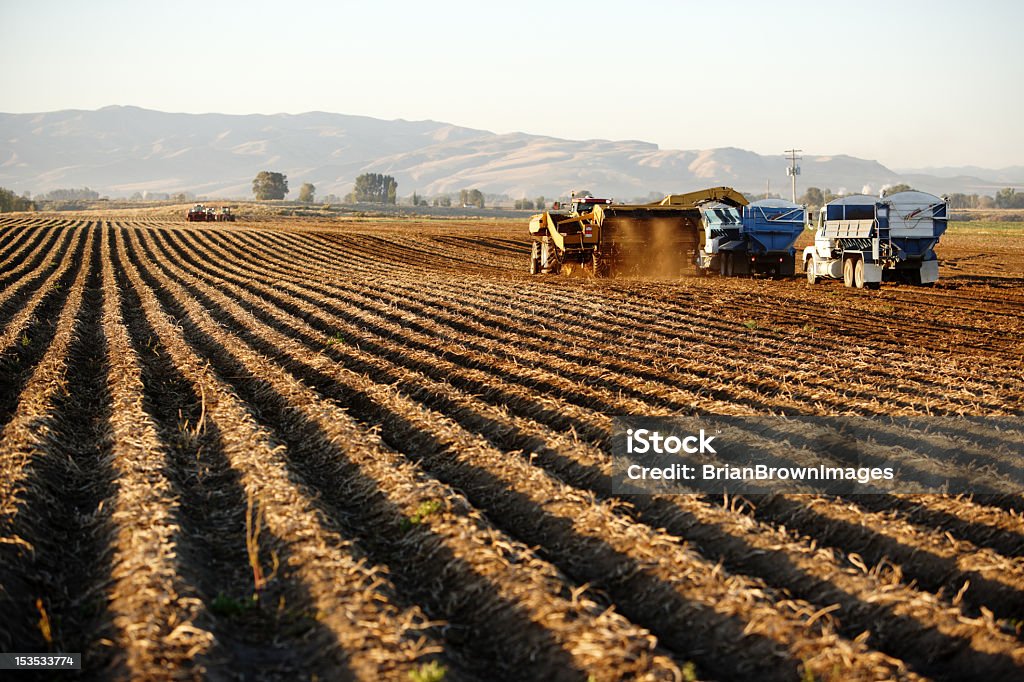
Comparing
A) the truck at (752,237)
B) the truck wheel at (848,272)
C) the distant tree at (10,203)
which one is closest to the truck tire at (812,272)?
the truck wheel at (848,272)

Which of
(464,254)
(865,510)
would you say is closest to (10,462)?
(865,510)

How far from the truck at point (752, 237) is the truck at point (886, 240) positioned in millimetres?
2004

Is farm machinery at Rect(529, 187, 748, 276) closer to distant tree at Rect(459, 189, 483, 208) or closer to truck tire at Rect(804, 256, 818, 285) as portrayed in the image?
truck tire at Rect(804, 256, 818, 285)

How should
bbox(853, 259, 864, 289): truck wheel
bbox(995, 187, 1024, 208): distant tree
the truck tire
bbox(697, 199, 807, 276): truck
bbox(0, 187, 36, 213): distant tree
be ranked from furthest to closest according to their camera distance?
1. bbox(995, 187, 1024, 208): distant tree
2. bbox(0, 187, 36, 213): distant tree
3. bbox(697, 199, 807, 276): truck
4. the truck tire
5. bbox(853, 259, 864, 289): truck wheel

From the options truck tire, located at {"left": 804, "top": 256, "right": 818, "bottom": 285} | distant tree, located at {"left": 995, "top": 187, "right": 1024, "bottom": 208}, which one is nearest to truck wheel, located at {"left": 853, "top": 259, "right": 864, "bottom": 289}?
truck tire, located at {"left": 804, "top": 256, "right": 818, "bottom": 285}

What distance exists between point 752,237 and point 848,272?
3372 millimetres

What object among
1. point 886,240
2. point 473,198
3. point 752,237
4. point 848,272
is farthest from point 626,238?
point 473,198

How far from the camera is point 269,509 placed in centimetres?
695

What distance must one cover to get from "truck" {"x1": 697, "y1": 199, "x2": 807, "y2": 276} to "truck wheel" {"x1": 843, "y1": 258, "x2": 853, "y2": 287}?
240 cm

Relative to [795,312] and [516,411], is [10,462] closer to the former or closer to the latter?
[516,411]

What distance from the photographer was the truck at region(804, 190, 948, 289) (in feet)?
76.4

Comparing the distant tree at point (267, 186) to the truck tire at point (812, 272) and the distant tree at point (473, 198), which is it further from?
the truck tire at point (812, 272)

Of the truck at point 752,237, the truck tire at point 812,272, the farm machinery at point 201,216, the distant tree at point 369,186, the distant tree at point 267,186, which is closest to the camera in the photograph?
the truck tire at point 812,272

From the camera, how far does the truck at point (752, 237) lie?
2673cm
